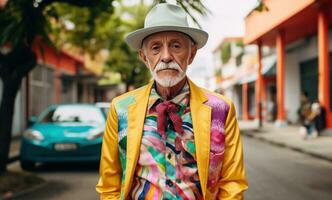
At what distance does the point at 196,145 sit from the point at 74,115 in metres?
9.31

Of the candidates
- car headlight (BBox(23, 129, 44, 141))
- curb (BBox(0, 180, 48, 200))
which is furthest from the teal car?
curb (BBox(0, 180, 48, 200))

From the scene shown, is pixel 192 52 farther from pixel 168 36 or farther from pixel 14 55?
pixel 14 55

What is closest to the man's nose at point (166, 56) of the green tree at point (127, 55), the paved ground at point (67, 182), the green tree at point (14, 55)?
the paved ground at point (67, 182)

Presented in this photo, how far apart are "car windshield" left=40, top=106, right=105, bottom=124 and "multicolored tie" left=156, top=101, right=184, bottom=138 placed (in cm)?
871

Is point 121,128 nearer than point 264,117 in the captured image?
Yes

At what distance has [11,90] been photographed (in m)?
8.83

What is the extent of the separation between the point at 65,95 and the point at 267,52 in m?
14.7

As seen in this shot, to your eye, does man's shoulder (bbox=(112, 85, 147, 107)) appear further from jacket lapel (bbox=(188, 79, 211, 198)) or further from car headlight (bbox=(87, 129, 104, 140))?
car headlight (bbox=(87, 129, 104, 140))

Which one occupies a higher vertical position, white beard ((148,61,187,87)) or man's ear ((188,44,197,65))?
man's ear ((188,44,197,65))

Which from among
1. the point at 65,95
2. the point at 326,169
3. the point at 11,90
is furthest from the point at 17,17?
the point at 65,95

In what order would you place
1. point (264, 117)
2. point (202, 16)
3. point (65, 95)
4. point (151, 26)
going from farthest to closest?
point (65, 95), point (264, 117), point (202, 16), point (151, 26)

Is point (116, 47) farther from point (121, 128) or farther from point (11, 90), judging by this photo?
point (121, 128)

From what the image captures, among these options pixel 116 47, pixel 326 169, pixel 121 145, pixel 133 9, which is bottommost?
pixel 326 169

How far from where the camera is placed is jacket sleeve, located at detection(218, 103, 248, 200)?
2350 mm
